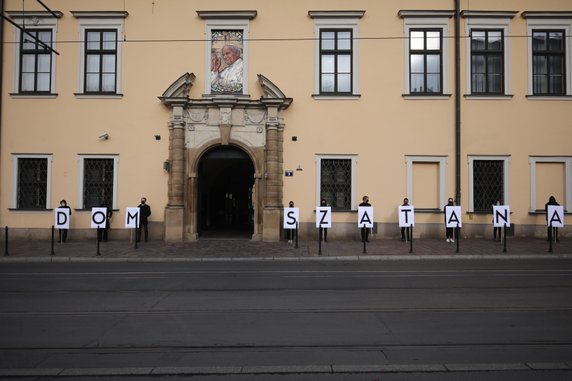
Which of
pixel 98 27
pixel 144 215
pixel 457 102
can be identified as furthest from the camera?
pixel 98 27

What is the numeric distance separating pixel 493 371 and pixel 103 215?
46.4ft

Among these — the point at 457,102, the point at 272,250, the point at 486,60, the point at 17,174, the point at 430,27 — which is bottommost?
the point at 272,250

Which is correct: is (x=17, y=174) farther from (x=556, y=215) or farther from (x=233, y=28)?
(x=556, y=215)

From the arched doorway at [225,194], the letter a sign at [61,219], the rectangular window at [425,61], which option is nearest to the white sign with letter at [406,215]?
the rectangular window at [425,61]

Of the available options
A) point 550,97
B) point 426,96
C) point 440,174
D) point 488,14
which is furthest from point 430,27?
point 440,174

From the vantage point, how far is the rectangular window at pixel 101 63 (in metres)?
20.0

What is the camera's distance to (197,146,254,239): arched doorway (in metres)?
20.6

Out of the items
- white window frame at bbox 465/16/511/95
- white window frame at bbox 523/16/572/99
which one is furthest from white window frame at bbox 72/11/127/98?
white window frame at bbox 523/16/572/99

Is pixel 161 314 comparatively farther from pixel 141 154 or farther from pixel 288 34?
pixel 288 34

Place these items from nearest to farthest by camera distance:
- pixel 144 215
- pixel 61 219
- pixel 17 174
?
1. pixel 61 219
2. pixel 144 215
3. pixel 17 174

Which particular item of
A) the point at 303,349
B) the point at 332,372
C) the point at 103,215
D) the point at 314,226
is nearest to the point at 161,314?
the point at 303,349

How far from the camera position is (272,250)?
54.7 feet

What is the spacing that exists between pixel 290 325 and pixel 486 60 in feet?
57.0

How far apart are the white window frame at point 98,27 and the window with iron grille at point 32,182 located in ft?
11.2
